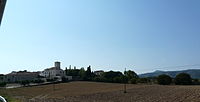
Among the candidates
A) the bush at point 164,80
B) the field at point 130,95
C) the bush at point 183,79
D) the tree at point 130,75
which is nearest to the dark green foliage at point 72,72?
the tree at point 130,75

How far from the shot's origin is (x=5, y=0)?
2.38 meters

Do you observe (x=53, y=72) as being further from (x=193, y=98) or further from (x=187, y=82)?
(x=193, y=98)

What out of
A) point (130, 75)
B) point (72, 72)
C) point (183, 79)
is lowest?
point (183, 79)

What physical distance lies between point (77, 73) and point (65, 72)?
15.4 m

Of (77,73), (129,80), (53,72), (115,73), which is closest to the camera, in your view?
(129,80)

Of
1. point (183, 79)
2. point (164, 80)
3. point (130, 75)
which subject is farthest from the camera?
point (130, 75)

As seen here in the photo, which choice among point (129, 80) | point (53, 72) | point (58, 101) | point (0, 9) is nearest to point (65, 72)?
point (53, 72)

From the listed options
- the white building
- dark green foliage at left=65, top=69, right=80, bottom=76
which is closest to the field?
dark green foliage at left=65, top=69, right=80, bottom=76

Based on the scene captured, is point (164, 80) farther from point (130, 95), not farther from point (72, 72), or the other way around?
point (72, 72)

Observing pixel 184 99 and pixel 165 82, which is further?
pixel 165 82

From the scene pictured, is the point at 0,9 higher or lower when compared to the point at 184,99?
higher

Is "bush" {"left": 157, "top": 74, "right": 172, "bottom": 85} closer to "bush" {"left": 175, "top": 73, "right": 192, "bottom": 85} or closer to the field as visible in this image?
"bush" {"left": 175, "top": 73, "right": 192, "bottom": 85}

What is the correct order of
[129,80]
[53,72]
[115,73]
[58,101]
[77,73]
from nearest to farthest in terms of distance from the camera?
1. [58,101]
2. [129,80]
3. [115,73]
4. [77,73]
5. [53,72]

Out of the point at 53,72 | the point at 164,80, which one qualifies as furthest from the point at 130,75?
the point at 53,72
